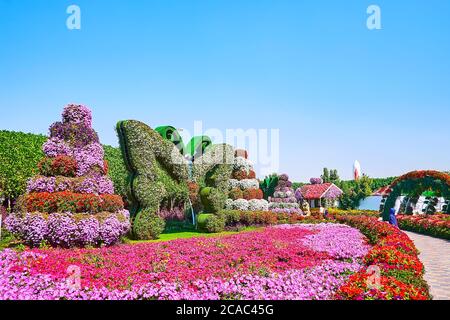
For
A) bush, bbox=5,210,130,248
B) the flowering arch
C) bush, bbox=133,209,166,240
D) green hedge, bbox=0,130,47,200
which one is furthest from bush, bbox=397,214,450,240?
green hedge, bbox=0,130,47,200

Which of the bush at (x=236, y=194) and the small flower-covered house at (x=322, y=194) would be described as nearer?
the bush at (x=236, y=194)

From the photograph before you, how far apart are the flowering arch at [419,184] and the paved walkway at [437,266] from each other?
8.67 m

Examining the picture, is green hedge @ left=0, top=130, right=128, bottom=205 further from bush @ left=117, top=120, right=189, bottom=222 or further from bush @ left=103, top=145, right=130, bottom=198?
bush @ left=103, top=145, right=130, bottom=198

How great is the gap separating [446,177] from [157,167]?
19.1 m

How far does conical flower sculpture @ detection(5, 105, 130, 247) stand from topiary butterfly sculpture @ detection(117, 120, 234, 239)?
203 cm

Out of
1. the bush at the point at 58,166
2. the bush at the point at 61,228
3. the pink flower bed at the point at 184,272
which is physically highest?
the bush at the point at 58,166

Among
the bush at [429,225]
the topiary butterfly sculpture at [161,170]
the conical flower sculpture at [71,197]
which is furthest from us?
the bush at [429,225]

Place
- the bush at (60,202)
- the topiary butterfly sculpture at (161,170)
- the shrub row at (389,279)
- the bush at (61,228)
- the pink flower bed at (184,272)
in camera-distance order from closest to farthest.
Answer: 1. the shrub row at (389,279)
2. the pink flower bed at (184,272)
3. the bush at (61,228)
4. the bush at (60,202)
5. the topiary butterfly sculpture at (161,170)

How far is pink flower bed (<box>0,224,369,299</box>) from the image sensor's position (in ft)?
21.7

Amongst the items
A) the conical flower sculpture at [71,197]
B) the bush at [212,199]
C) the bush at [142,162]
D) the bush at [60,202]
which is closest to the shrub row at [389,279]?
the conical flower sculpture at [71,197]

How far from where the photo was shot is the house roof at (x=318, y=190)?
150 feet

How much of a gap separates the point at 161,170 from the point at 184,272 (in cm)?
967

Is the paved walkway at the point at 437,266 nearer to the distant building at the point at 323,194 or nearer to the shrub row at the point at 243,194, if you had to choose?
the shrub row at the point at 243,194
